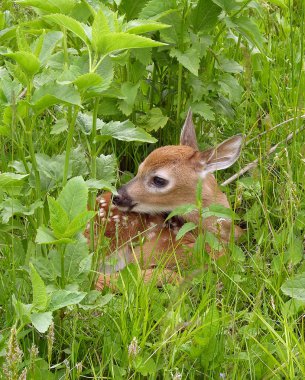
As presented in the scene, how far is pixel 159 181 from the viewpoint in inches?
164

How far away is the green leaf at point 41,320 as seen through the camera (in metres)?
2.53

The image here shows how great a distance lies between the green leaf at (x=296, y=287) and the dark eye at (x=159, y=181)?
1.11 metres

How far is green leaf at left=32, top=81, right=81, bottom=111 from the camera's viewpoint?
9.15 ft

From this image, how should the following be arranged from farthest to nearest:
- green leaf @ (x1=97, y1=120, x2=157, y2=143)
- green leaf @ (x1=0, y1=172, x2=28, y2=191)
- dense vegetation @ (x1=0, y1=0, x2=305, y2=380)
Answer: green leaf @ (x1=97, y1=120, x2=157, y2=143) → green leaf @ (x1=0, y1=172, x2=28, y2=191) → dense vegetation @ (x1=0, y1=0, x2=305, y2=380)

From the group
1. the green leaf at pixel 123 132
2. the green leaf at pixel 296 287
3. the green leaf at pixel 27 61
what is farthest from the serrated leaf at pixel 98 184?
the green leaf at pixel 296 287

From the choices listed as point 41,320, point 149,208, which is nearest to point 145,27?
point 41,320

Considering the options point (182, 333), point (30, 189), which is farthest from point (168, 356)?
point (30, 189)

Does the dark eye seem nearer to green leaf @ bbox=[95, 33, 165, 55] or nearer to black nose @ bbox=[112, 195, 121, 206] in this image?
black nose @ bbox=[112, 195, 121, 206]

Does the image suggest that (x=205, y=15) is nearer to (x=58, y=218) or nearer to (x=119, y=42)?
(x=119, y=42)

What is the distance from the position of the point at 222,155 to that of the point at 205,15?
0.70 metres

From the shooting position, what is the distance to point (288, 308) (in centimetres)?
314

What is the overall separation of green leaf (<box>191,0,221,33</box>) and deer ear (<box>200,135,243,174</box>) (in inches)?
24.8

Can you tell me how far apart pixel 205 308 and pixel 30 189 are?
2.53 ft

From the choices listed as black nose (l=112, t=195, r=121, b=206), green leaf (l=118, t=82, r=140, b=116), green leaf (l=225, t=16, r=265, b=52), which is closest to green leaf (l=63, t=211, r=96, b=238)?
black nose (l=112, t=195, r=121, b=206)
